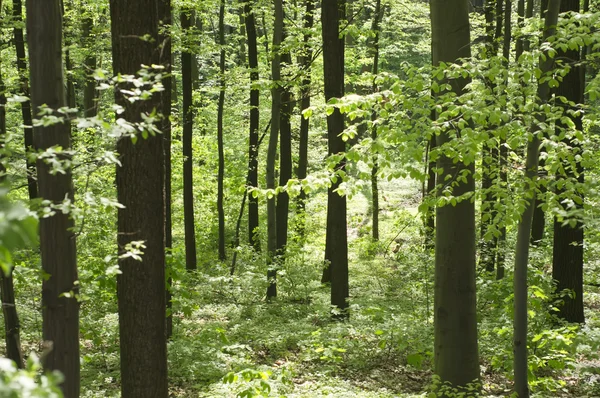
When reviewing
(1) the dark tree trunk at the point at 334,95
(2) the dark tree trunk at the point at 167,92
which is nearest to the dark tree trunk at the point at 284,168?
(1) the dark tree trunk at the point at 334,95

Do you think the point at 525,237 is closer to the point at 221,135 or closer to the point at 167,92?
the point at 167,92

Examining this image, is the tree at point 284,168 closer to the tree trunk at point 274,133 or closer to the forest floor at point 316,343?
the tree trunk at point 274,133

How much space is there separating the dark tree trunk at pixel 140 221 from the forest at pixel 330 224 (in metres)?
0.02

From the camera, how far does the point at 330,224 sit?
35.4 ft

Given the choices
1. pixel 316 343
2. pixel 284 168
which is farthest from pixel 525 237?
pixel 284 168

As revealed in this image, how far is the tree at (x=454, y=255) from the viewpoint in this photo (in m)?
6.14

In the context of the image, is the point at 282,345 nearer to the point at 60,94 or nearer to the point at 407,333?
the point at 407,333

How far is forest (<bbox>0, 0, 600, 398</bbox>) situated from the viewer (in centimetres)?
434

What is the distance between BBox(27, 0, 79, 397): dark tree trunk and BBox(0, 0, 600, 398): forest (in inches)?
0.6

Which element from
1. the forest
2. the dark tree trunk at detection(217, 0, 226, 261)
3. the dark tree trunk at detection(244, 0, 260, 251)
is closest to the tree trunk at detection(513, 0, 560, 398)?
the forest

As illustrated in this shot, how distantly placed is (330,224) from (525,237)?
17.4 feet

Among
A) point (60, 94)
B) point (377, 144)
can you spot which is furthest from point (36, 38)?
point (377, 144)

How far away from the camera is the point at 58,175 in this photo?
4.37 metres

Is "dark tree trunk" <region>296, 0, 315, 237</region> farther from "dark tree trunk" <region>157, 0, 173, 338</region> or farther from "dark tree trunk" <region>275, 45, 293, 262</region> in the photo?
"dark tree trunk" <region>157, 0, 173, 338</region>
